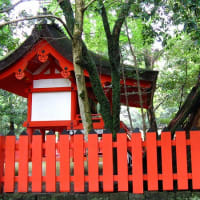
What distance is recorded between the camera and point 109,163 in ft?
14.3

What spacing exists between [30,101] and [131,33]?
639 cm

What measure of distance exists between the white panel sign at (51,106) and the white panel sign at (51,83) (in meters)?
0.28

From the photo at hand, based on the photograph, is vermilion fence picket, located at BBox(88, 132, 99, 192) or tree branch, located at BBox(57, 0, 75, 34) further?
tree branch, located at BBox(57, 0, 75, 34)

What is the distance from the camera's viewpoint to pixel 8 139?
464cm

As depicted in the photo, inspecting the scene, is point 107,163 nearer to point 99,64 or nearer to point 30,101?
point 99,64

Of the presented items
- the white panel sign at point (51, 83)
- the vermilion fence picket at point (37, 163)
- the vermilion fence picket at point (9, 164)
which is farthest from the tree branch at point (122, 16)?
the white panel sign at point (51, 83)

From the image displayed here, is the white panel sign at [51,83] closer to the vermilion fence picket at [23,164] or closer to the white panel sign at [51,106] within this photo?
the white panel sign at [51,106]

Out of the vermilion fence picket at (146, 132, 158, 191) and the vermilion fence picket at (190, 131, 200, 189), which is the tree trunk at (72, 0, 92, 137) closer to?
the vermilion fence picket at (146, 132, 158, 191)

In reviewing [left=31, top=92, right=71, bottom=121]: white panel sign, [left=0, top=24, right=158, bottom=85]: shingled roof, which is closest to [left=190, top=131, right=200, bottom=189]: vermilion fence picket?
[left=0, top=24, right=158, bottom=85]: shingled roof

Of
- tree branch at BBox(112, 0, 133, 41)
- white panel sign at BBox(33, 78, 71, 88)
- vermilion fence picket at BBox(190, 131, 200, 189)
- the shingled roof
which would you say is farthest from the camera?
white panel sign at BBox(33, 78, 71, 88)

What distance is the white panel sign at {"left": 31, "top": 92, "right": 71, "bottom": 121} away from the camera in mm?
8008

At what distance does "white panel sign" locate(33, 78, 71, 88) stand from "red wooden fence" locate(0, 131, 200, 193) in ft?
12.4

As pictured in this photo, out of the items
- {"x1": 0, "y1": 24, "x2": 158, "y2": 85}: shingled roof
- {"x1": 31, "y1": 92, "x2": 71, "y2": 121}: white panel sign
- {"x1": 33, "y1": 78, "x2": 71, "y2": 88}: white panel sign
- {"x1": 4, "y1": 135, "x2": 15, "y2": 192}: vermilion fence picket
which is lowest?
{"x1": 4, "y1": 135, "x2": 15, "y2": 192}: vermilion fence picket

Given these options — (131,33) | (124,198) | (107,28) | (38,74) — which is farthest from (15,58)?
(131,33)
